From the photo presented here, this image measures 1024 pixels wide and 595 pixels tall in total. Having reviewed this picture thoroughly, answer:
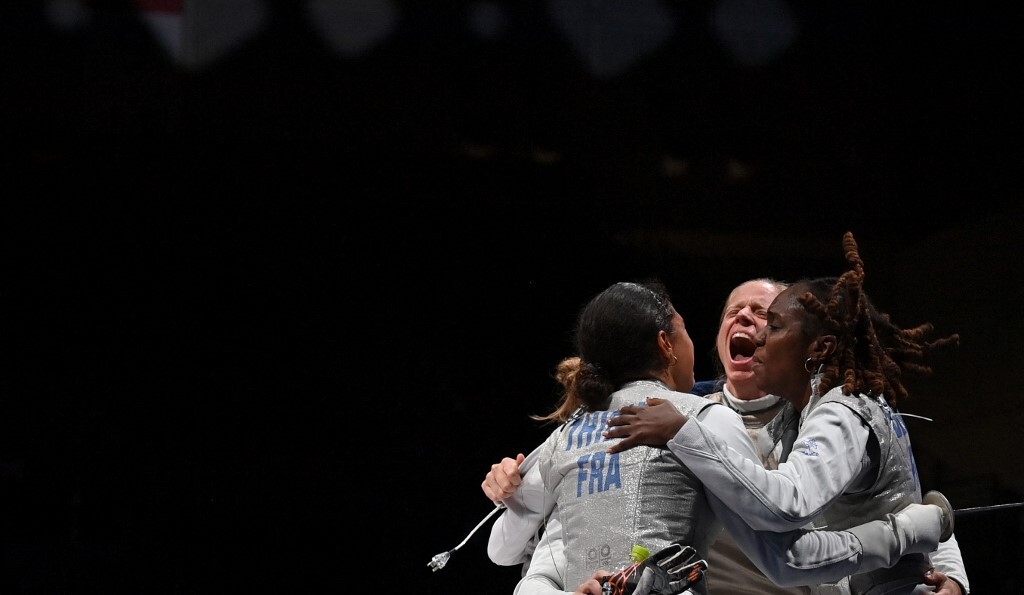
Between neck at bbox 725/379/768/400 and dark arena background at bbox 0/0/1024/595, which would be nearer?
neck at bbox 725/379/768/400

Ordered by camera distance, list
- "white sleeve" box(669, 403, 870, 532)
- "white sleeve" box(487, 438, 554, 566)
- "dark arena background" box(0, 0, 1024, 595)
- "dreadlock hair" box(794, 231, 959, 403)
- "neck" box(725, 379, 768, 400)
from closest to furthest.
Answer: "white sleeve" box(669, 403, 870, 532) → "dreadlock hair" box(794, 231, 959, 403) → "white sleeve" box(487, 438, 554, 566) → "neck" box(725, 379, 768, 400) → "dark arena background" box(0, 0, 1024, 595)

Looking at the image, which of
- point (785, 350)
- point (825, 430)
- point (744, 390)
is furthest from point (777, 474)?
point (744, 390)

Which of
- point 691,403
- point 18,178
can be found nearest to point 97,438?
point 18,178

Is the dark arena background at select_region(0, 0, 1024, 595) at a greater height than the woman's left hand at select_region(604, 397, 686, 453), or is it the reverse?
the woman's left hand at select_region(604, 397, 686, 453)

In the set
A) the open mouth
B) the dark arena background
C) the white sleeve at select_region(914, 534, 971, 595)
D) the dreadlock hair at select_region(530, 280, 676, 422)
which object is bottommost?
the dark arena background

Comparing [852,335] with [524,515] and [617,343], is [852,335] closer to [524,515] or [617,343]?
[617,343]

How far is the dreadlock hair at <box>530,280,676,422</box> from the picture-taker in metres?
1.83

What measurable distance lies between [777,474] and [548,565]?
1.69 ft

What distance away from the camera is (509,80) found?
3736mm

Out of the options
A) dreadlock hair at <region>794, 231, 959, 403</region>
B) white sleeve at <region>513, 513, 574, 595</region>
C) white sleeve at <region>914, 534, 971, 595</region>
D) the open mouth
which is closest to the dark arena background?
the open mouth

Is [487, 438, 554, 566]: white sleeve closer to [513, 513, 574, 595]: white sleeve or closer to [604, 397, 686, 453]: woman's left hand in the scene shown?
[513, 513, 574, 595]: white sleeve

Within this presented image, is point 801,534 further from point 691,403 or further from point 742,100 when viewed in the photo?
point 742,100

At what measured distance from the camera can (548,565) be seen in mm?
1909

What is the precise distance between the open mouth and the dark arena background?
1.22m
